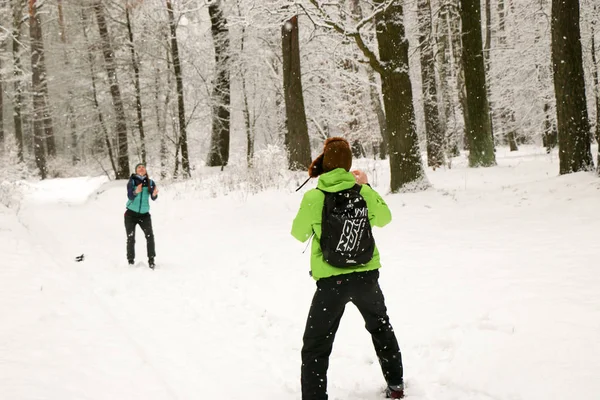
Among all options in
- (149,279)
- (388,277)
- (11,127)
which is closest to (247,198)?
(149,279)

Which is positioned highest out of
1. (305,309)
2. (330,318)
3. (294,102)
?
(294,102)

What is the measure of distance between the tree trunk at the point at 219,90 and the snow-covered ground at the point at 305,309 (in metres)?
10.6

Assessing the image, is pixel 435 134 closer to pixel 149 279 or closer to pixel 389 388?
pixel 149 279

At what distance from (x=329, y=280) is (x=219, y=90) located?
18.6 meters

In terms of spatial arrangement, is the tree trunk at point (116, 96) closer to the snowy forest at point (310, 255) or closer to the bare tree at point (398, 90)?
the snowy forest at point (310, 255)

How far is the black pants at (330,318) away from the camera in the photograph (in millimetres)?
3146

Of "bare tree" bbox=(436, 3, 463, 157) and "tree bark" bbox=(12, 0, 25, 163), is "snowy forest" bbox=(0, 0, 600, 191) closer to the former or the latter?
"bare tree" bbox=(436, 3, 463, 157)

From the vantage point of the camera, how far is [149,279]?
7457 mm

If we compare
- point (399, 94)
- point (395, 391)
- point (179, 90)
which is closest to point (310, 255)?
point (395, 391)

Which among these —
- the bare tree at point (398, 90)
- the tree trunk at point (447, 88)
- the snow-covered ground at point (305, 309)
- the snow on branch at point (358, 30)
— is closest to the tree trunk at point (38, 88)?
the snow-covered ground at point (305, 309)

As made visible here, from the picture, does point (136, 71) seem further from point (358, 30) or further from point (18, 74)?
point (358, 30)

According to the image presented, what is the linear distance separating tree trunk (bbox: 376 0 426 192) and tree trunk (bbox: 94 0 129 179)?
14.2m

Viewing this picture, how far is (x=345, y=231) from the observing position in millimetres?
3100

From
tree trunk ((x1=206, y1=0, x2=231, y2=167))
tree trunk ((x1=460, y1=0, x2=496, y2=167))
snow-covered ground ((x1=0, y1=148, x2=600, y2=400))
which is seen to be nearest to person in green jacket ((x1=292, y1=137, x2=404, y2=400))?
snow-covered ground ((x1=0, y1=148, x2=600, y2=400))
